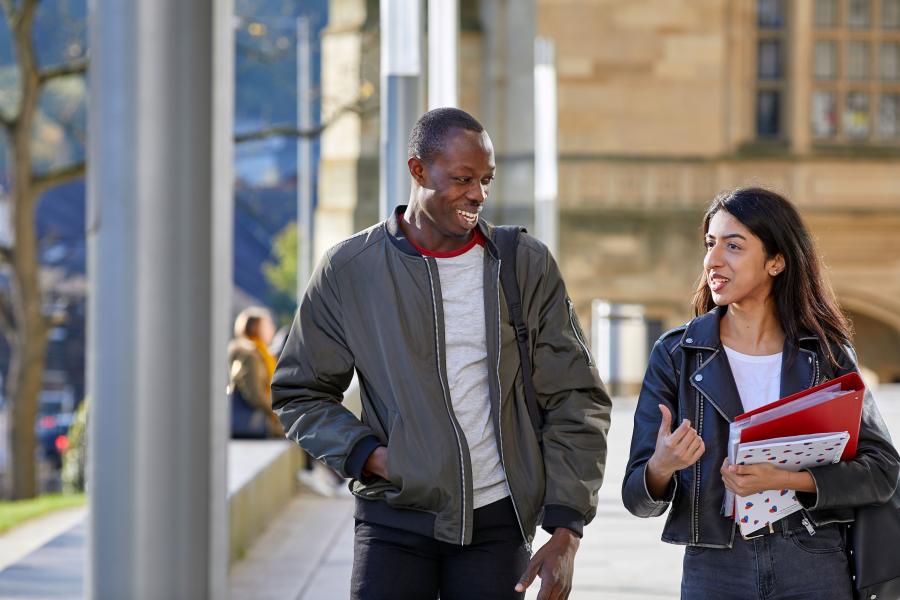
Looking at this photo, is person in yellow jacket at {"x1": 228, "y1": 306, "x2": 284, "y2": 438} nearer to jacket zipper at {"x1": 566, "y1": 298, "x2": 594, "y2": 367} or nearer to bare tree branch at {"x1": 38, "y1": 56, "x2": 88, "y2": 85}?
bare tree branch at {"x1": 38, "y1": 56, "x2": 88, "y2": 85}

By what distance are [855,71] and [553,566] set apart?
82.3 ft

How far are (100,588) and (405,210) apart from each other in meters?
1.18

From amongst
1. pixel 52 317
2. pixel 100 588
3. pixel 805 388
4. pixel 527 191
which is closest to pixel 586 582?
pixel 805 388

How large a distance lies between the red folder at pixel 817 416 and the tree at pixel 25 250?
1649 cm

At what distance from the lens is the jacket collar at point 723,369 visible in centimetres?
371

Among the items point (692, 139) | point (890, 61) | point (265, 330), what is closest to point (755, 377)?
point (265, 330)

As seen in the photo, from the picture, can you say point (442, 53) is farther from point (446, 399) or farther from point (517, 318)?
point (446, 399)

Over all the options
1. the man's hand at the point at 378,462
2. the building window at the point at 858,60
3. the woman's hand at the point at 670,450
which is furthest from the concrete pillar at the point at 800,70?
the man's hand at the point at 378,462

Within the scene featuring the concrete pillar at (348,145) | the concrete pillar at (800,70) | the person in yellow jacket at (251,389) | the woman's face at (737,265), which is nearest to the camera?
the woman's face at (737,265)

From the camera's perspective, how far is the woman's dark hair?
150 inches

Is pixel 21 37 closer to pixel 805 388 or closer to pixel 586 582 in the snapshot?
pixel 586 582

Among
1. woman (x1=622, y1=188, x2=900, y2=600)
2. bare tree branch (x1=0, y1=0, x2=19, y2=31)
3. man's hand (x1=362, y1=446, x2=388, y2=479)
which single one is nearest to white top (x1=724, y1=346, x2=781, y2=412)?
woman (x1=622, y1=188, x2=900, y2=600)

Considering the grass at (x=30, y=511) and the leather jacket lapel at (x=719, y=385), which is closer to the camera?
the leather jacket lapel at (x=719, y=385)

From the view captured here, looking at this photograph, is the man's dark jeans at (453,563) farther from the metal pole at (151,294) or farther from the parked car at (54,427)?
the parked car at (54,427)
